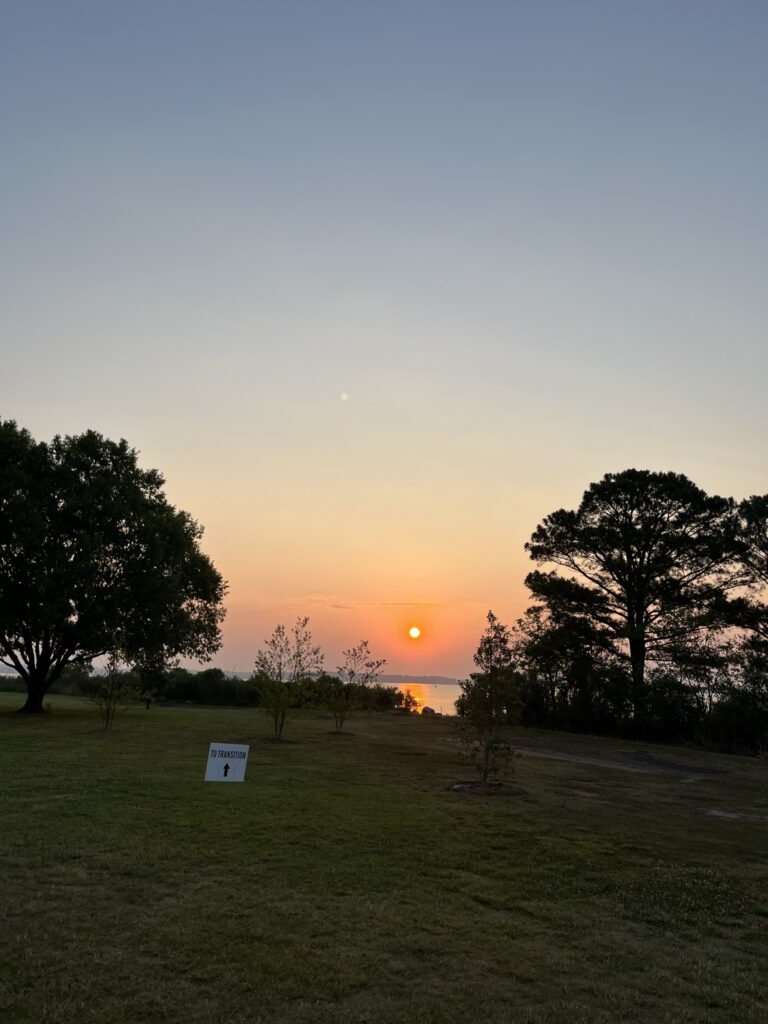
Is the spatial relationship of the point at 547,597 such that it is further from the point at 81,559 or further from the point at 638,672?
the point at 81,559

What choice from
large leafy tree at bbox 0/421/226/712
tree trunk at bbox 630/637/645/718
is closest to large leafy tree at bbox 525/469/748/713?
tree trunk at bbox 630/637/645/718

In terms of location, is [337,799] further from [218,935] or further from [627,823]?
[218,935]

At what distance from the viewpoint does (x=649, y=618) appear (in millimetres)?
36625

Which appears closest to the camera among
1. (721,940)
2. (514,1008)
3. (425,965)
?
(514,1008)

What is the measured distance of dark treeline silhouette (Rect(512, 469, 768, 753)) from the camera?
33.3 metres

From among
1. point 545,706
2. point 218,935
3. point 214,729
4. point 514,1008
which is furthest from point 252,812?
point 545,706

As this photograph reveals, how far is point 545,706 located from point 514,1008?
116ft

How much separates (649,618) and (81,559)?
93.7 feet

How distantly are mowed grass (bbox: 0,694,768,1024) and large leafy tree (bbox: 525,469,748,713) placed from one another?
21.1 m

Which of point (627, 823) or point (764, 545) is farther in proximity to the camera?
point (764, 545)

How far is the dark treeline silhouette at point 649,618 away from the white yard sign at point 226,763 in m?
21.6

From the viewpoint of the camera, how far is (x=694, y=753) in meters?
27.6

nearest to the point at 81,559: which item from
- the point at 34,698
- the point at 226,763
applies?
the point at 34,698

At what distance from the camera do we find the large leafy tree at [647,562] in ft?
116
